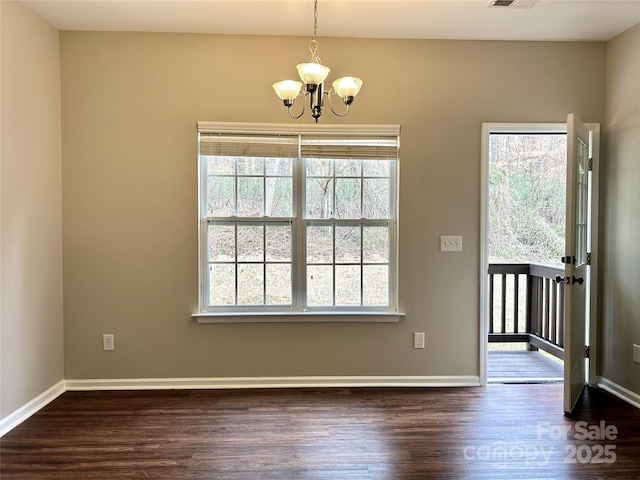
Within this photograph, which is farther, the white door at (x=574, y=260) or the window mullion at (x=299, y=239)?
the window mullion at (x=299, y=239)

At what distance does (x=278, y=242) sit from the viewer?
3.10 m

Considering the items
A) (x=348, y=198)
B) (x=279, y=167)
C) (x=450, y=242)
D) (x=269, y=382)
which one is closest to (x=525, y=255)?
(x=450, y=242)

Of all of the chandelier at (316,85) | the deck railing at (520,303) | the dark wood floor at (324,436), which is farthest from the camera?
the deck railing at (520,303)

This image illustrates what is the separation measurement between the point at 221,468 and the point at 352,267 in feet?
5.51

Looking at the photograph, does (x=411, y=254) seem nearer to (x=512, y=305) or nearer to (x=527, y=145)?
(x=512, y=305)

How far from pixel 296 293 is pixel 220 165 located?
1.19m

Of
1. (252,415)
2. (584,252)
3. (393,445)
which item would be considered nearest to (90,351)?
(252,415)

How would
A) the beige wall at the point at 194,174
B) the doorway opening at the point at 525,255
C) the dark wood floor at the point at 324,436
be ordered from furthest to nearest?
the doorway opening at the point at 525,255
the beige wall at the point at 194,174
the dark wood floor at the point at 324,436

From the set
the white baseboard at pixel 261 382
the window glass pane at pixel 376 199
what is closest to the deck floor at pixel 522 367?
the white baseboard at pixel 261 382

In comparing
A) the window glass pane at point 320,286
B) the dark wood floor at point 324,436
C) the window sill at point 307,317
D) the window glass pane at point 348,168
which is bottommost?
the dark wood floor at point 324,436

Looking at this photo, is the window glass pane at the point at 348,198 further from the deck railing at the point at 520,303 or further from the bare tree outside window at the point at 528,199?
the bare tree outside window at the point at 528,199

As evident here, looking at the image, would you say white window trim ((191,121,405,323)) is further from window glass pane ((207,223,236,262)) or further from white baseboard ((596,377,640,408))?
white baseboard ((596,377,640,408))

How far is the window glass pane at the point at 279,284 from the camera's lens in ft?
10.2

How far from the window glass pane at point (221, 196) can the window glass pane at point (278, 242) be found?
1.16 ft
